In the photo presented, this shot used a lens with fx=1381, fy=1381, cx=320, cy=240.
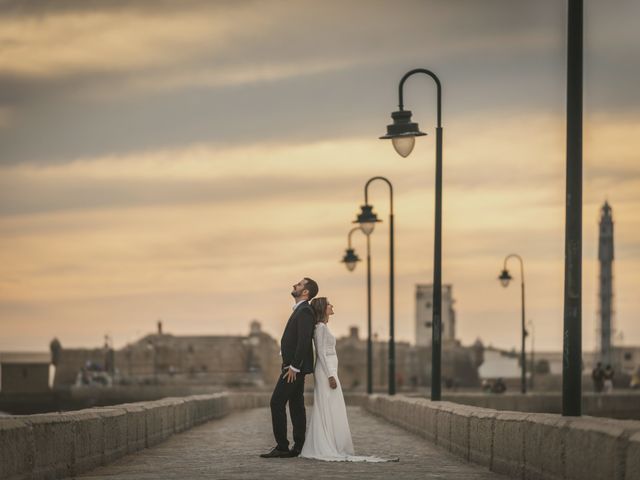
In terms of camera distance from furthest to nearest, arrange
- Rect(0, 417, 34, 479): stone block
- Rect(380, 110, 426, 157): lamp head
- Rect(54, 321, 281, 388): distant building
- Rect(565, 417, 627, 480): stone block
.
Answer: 1. Rect(54, 321, 281, 388): distant building
2. Rect(380, 110, 426, 157): lamp head
3. Rect(0, 417, 34, 479): stone block
4. Rect(565, 417, 627, 480): stone block

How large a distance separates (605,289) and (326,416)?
5358 inches

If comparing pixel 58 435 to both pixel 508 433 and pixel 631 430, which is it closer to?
pixel 508 433

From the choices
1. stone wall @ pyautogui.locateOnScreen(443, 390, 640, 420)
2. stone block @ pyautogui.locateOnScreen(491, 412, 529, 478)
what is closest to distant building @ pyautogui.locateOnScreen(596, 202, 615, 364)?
stone wall @ pyautogui.locateOnScreen(443, 390, 640, 420)


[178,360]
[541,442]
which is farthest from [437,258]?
[178,360]

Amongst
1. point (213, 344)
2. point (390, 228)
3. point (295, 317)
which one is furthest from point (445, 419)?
point (213, 344)

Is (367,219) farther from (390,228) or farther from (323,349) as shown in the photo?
(323,349)

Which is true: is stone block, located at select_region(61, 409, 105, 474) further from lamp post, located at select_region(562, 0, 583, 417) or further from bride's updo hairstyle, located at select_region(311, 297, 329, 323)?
lamp post, located at select_region(562, 0, 583, 417)

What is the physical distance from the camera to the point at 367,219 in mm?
33719

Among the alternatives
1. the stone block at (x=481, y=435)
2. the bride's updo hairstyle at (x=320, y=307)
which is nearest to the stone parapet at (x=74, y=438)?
the bride's updo hairstyle at (x=320, y=307)

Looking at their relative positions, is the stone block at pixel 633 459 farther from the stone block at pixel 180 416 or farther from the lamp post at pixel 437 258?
the stone block at pixel 180 416

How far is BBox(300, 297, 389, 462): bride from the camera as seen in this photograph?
53.1ft

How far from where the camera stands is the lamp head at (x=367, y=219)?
→ 33.7 m

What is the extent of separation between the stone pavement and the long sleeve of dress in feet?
3.54

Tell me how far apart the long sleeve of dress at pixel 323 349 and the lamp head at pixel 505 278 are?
1662 inches
